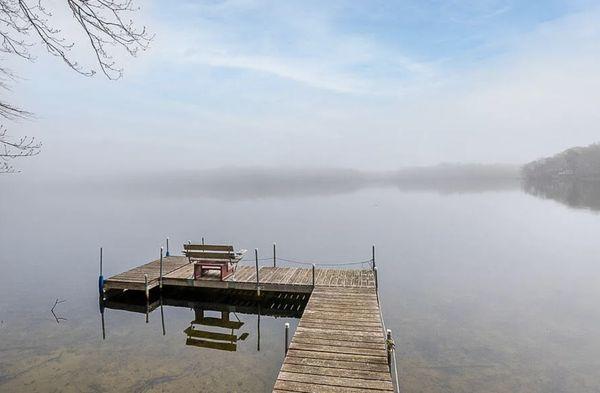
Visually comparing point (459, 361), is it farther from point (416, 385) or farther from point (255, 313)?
point (255, 313)

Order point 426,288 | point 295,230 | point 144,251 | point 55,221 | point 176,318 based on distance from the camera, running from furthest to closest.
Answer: point 55,221 → point 295,230 → point 144,251 → point 426,288 → point 176,318

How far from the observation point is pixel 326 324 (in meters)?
11.6

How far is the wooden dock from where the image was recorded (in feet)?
27.5

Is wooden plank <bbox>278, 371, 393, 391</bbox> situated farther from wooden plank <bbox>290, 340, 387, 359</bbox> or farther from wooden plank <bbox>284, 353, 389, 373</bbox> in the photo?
wooden plank <bbox>290, 340, 387, 359</bbox>

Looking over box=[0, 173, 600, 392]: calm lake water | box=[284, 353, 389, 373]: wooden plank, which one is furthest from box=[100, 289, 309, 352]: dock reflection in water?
box=[284, 353, 389, 373]: wooden plank

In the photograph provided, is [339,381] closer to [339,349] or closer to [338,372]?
[338,372]

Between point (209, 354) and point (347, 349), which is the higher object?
point (347, 349)

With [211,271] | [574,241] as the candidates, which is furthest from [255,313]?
[574,241]

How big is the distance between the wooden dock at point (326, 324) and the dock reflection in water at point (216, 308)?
1263 mm

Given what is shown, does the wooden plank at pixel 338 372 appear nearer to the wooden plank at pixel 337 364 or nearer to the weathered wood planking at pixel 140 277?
the wooden plank at pixel 337 364

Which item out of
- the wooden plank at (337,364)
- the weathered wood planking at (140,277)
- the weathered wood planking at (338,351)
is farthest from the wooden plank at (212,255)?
the wooden plank at (337,364)

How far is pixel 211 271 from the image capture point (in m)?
18.7

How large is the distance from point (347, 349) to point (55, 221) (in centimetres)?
6065

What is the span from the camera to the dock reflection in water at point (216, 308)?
15.2 m
